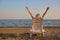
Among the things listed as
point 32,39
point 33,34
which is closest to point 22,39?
point 32,39

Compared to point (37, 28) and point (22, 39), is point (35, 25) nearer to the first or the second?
point (37, 28)

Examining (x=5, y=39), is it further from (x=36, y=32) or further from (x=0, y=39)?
(x=36, y=32)

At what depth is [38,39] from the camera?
11516 millimetres

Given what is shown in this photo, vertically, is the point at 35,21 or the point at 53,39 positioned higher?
the point at 35,21

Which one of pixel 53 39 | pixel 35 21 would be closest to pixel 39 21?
pixel 35 21

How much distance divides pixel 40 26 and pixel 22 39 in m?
1.81

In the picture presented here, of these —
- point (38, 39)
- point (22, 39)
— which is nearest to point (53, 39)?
point (38, 39)

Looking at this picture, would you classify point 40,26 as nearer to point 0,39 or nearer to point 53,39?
point 53,39

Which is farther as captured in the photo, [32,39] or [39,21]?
[39,21]

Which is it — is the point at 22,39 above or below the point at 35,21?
below

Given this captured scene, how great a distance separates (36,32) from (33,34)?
20 centimetres

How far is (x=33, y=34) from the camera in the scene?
12820mm

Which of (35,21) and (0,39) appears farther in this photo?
(35,21)

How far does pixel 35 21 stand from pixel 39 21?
0.22m
